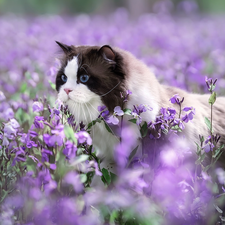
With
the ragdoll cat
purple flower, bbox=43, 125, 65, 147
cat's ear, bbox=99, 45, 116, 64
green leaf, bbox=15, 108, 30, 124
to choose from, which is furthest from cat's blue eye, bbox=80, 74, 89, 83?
green leaf, bbox=15, 108, 30, 124

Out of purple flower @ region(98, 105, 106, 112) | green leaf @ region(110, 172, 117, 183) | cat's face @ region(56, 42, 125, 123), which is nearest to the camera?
green leaf @ region(110, 172, 117, 183)

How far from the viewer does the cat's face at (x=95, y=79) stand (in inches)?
96.0

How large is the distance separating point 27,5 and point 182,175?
90.9 ft

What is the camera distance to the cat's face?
2.44 metres

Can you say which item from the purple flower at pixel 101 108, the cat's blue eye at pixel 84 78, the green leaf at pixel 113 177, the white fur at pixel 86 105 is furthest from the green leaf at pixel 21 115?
the green leaf at pixel 113 177

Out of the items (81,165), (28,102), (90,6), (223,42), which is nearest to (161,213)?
(81,165)

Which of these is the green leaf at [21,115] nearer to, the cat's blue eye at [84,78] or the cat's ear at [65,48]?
the cat's ear at [65,48]

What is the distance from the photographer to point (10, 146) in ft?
7.94

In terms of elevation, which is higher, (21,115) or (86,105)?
(86,105)

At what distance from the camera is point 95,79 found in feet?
8.08

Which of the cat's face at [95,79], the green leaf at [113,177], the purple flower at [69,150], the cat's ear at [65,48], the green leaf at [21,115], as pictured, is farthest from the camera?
the green leaf at [21,115]

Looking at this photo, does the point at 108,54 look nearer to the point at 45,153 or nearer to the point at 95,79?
the point at 95,79

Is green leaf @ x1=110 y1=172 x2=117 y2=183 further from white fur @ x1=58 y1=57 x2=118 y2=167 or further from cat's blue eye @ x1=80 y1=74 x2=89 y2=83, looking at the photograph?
cat's blue eye @ x1=80 y1=74 x2=89 y2=83

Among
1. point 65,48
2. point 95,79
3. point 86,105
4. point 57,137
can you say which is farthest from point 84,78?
point 57,137
